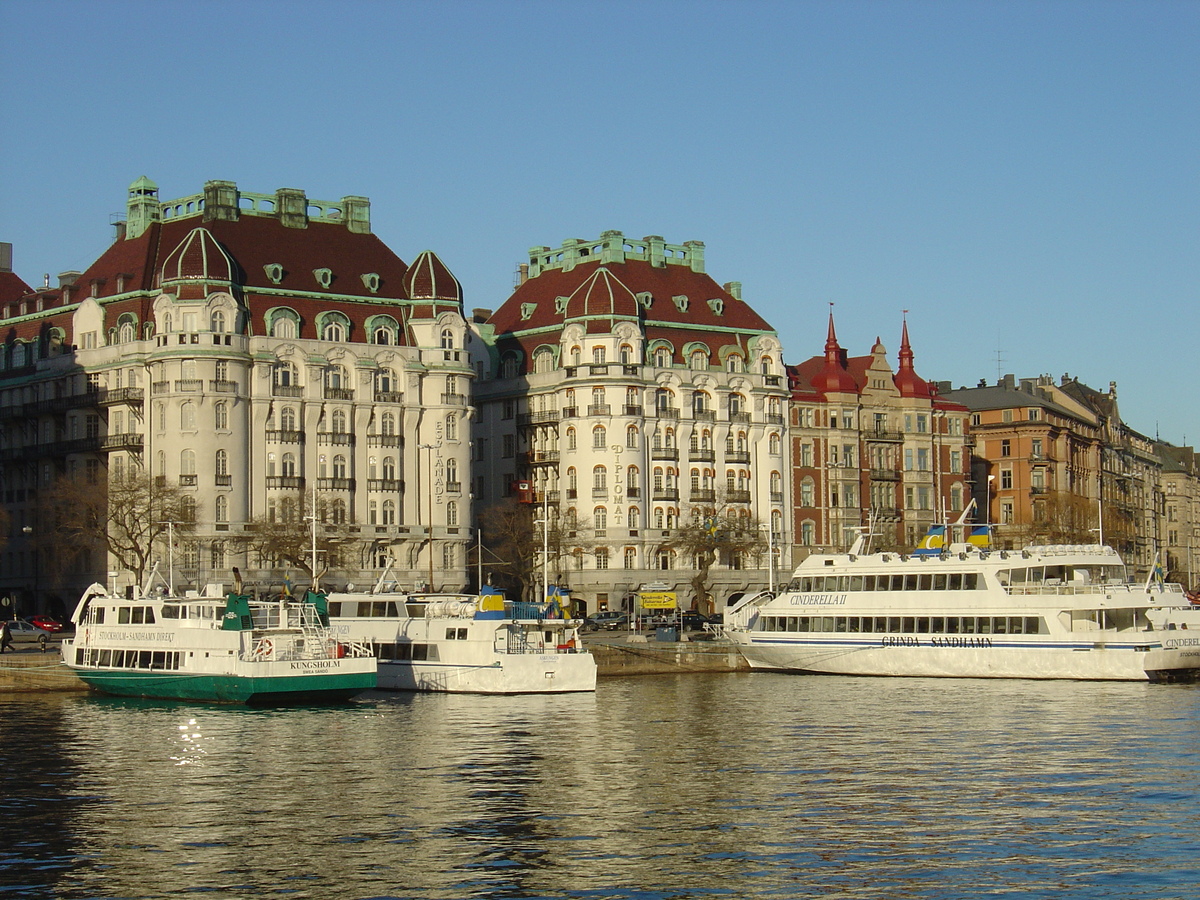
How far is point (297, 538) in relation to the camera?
414ft

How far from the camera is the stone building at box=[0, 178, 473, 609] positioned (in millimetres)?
133125

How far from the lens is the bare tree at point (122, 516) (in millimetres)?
123062

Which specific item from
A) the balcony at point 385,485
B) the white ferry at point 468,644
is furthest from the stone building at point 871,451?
the white ferry at point 468,644

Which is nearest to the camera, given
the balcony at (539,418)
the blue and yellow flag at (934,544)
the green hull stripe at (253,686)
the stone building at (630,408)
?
the green hull stripe at (253,686)

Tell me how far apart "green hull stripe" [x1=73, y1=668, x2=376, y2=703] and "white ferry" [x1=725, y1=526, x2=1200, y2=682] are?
32.3 m

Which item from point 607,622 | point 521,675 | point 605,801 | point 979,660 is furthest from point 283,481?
point 605,801

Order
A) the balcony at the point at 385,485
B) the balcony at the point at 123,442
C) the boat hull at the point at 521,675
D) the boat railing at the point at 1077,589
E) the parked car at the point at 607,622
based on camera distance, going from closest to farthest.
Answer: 1. the boat hull at the point at 521,675
2. the boat railing at the point at 1077,589
3. the parked car at the point at 607,622
4. the balcony at the point at 123,442
5. the balcony at the point at 385,485

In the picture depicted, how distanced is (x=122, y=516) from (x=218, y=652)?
45879mm

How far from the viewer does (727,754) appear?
206 ft

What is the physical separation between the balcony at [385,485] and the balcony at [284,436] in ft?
21.7

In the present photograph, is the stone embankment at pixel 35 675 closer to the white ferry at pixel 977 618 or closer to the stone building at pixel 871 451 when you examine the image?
the white ferry at pixel 977 618

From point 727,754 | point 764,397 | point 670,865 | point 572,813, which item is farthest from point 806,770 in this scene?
point 764,397

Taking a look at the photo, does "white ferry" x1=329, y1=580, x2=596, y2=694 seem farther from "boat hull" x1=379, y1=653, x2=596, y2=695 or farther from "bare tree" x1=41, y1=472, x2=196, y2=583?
"bare tree" x1=41, y1=472, x2=196, y2=583

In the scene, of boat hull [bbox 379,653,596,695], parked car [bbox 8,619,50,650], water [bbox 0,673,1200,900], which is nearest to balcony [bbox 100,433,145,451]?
parked car [bbox 8,619,50,650]
